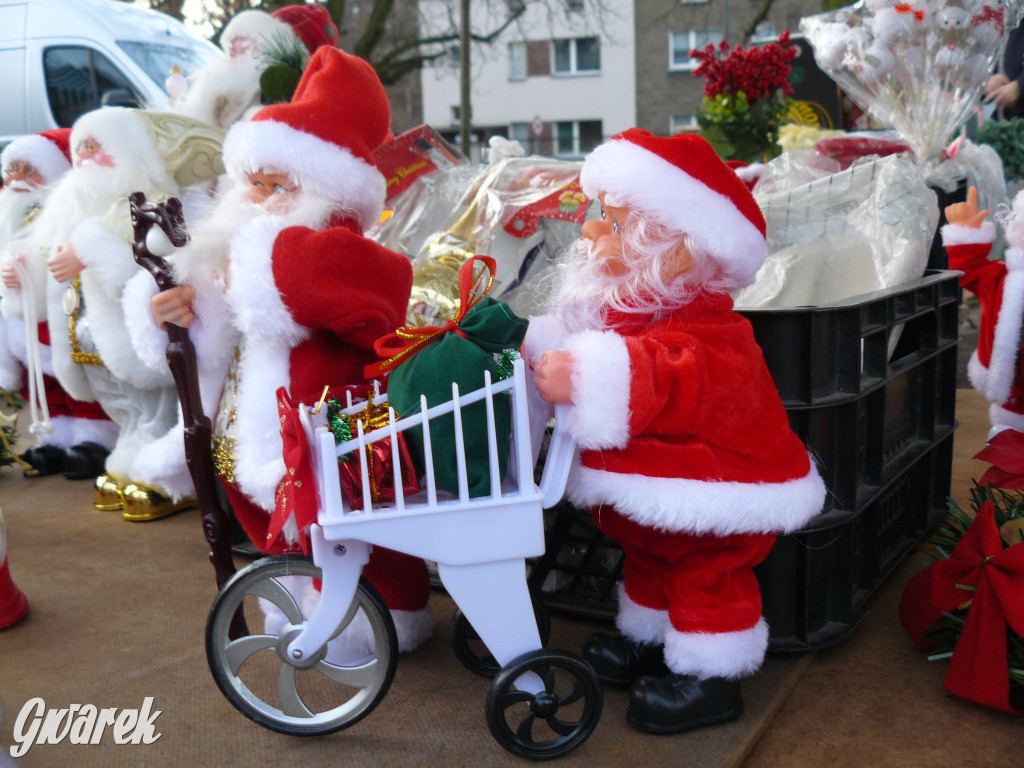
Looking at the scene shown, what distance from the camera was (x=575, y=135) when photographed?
21.5 metres

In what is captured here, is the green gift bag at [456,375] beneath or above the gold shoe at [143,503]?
above

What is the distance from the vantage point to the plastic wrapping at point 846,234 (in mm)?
2725

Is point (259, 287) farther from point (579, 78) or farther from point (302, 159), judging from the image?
point (579, 78)

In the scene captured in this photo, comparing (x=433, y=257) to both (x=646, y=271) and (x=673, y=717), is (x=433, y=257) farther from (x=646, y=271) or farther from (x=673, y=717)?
(x=673, y=717)

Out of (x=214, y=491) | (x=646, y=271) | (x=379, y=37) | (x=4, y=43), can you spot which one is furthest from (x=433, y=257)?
(x=379, y=37)

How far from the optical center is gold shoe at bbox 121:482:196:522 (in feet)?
10.4

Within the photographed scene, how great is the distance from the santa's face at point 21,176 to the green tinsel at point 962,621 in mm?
3497

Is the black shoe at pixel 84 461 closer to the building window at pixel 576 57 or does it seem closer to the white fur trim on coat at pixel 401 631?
the white fur trim on coat at pixel 401 631

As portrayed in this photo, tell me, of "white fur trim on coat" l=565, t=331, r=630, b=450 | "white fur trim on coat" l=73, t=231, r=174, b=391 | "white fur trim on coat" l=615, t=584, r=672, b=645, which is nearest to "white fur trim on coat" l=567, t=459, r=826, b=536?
"white fur trim on coat" l=565, t=331, r=630, b=450

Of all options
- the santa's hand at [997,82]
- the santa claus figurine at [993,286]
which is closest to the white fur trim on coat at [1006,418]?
the santa claus figurine at [993,286]

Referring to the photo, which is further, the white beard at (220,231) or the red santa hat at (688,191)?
the white beard at (220,231)

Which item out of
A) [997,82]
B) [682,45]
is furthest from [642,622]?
[682,45]

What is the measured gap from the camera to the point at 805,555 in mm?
2041

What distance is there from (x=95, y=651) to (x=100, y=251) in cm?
132
